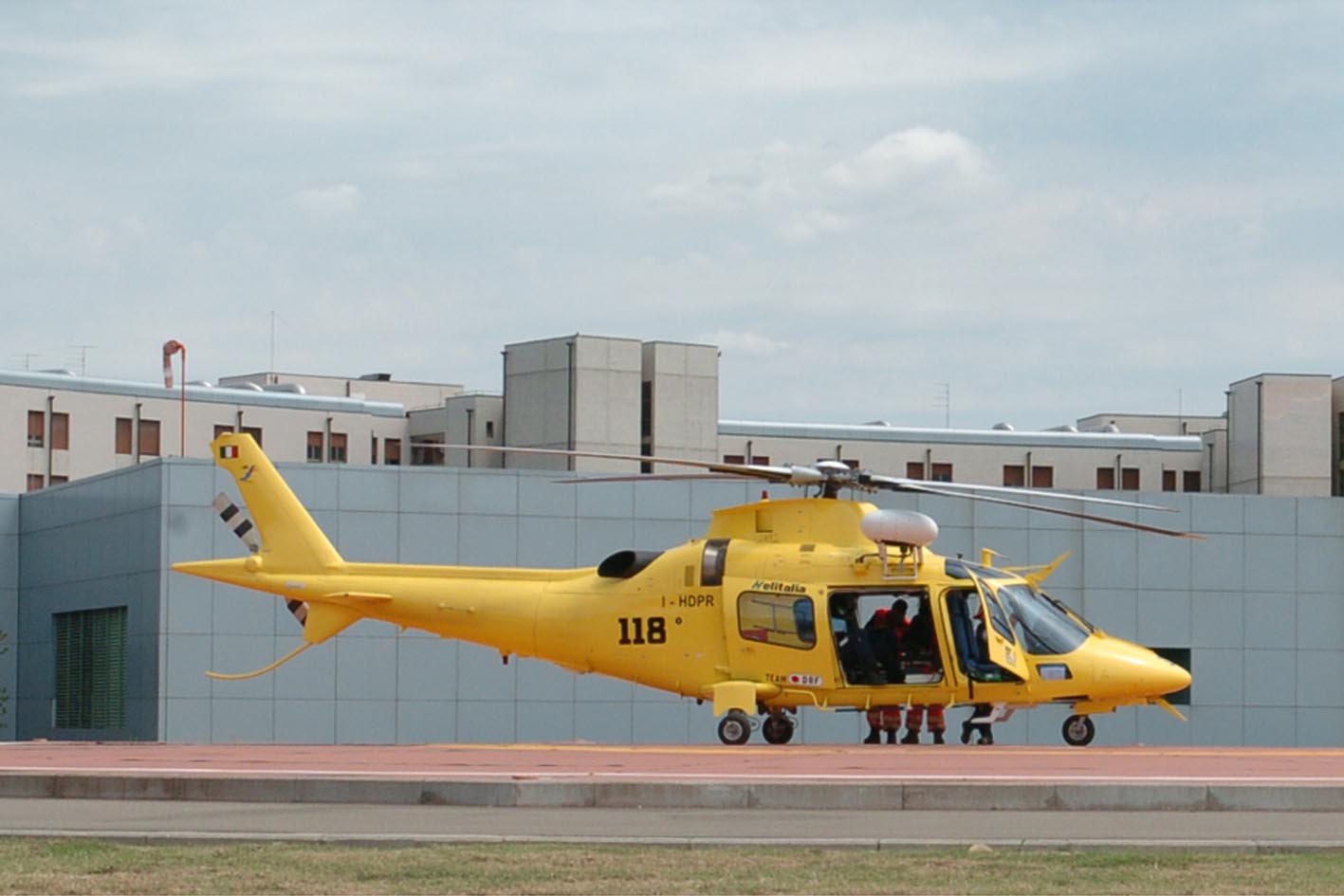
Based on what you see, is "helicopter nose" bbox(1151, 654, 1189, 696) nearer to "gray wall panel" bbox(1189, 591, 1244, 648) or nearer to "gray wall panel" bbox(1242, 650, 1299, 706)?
"gray wall panel" bbox(1189, 591, 1244, 648)

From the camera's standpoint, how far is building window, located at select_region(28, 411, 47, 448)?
8612cm

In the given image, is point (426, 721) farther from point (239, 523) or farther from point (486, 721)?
point (239, 523)

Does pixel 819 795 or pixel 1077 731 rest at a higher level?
pixel 819 795

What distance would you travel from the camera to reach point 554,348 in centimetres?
7194

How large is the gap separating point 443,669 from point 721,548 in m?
16.5

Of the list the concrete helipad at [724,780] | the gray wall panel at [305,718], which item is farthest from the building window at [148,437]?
the concrete helipad at [724,780]

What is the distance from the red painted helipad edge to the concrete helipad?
29mm

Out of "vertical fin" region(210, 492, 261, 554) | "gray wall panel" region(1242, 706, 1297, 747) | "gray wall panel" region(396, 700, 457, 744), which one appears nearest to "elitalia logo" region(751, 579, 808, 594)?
"vertical fin" region(210, 492, 261, 554)

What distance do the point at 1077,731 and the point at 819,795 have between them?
10.2 meters

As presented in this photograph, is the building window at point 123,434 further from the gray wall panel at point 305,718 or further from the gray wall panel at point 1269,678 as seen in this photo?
the gray wall panel at point 1269,678

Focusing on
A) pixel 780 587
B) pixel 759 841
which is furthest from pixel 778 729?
pixel 759 841

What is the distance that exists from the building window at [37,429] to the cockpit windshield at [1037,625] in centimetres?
6589

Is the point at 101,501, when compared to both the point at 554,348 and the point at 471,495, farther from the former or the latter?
the point at 554,348

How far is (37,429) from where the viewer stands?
86.3 meters
